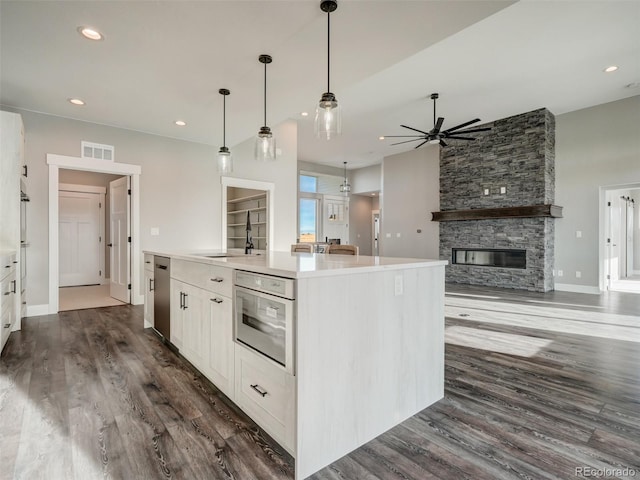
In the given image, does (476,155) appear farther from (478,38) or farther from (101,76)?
(101,76)

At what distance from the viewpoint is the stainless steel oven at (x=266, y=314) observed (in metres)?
1.41

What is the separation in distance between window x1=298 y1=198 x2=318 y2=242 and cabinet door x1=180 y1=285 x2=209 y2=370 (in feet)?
26.9

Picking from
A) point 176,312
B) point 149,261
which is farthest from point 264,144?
point 149,261

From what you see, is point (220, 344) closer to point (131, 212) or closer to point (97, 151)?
point (131, 212)

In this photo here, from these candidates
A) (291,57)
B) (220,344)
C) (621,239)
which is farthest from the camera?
(621,239)

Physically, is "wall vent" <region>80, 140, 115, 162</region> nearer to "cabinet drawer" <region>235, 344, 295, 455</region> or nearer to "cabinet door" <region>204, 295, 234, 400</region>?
"cabinet door" <region>204, 295, 234, 400</region>

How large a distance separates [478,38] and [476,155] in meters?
3.85

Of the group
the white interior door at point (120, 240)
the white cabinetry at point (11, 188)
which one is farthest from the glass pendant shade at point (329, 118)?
the white interior door at point (120, 240)

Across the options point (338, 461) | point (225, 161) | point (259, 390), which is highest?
point (225, 161)

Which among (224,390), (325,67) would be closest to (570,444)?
(224,390)

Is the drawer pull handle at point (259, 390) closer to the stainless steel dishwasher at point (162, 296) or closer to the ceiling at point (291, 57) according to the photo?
the stainless steel dishwasher at point (162, 296)

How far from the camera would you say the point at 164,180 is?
5.27m

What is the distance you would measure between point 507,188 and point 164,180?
21.4 feet
